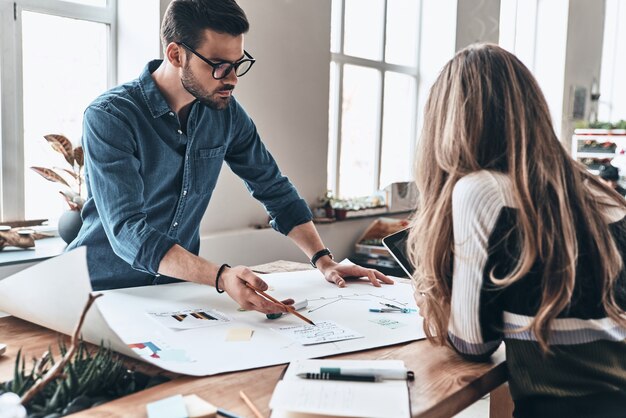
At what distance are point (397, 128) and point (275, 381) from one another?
4454 mm

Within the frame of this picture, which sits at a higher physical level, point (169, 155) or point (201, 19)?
point (201, 19)

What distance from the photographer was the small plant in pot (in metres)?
2.65

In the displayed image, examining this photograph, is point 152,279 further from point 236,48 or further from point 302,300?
point 236,48

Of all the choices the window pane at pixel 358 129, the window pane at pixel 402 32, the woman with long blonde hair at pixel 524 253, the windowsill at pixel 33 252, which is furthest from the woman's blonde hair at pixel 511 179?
the window pane at pixel 402 32

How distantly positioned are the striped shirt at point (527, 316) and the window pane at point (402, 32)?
13.9 feet

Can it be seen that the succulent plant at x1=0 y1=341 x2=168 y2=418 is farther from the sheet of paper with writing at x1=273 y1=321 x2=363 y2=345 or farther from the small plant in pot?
the small plant in pot

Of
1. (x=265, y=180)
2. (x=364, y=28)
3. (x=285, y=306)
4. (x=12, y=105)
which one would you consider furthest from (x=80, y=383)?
(x=364, y=28)

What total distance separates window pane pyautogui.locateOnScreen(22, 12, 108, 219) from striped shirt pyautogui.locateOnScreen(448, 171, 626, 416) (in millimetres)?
2081

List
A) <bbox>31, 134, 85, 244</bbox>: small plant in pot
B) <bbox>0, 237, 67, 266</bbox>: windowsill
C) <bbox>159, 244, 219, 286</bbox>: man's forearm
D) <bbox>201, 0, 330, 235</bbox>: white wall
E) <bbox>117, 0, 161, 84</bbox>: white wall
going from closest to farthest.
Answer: <bbox>159, 244, 219, 286</bbox>: man's forearm < <bbox>0, 237, 67, 266</bbox>: windowsill < <bbox>31, 134, 85, 244</bbox>: small plant in pot < <bbox>117, 0, 161, 84</bbox>: white wall < <bbox>201, 0, 330, 235</bbox>: white wall

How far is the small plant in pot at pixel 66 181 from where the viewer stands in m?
2.65

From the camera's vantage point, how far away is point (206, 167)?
2.05 meters

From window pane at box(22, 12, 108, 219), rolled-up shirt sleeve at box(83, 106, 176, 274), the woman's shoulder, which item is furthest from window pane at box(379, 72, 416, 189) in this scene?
the woman's shoulder

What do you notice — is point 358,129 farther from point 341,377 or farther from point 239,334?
point 341,377

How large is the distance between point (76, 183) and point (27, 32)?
68 cm
